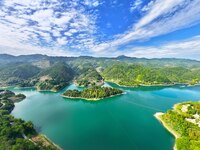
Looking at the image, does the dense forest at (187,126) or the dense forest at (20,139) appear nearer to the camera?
the dense forest at (20,139)

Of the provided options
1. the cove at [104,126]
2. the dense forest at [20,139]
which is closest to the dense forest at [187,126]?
the cove at [104,126]

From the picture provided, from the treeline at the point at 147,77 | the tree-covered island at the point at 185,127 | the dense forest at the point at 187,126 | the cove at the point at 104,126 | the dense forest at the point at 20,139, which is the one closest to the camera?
the dense forest at the point at 20,139

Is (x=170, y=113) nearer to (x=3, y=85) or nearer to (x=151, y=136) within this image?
(x=151, y=136)

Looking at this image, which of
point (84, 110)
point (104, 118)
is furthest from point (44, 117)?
point (104, 118)

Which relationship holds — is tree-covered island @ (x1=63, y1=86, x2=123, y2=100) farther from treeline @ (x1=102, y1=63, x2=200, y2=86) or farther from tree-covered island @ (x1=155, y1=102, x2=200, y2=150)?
treeline @ (x1=102, y1=63, x2=200, y2=86)

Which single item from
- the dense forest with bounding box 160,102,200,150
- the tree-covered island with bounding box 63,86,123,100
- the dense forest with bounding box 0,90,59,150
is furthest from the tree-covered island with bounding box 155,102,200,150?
the tree-covered island with bounding box 63,86,123,100

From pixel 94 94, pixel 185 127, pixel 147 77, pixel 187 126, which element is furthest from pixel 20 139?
pixel 147 77

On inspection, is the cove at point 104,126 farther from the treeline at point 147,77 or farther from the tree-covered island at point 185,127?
the treeline at point 147,77
